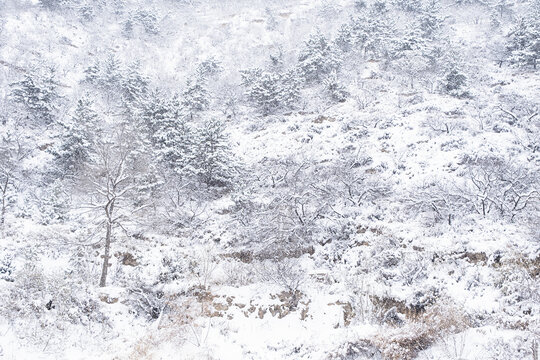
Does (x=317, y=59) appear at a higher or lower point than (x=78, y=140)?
higher

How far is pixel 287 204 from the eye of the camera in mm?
16422

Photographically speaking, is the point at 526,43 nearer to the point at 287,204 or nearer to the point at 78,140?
the point at 287,204

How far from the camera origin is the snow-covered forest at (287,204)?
9898 mm

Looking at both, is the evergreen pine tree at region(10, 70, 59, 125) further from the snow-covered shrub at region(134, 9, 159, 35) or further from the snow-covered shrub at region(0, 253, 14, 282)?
the snow-covered shrub at region(134, 9, 159, 35)

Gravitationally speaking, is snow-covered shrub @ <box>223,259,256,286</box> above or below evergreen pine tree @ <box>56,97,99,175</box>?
below

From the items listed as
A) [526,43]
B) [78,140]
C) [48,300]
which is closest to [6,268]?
[48,300]

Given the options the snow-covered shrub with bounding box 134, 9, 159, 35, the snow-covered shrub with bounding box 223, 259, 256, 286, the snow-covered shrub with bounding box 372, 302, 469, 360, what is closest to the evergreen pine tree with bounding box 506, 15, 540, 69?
the snow-covered shrub with bounding box 372, 302, 469, 360

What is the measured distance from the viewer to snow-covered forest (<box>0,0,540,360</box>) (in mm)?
9898

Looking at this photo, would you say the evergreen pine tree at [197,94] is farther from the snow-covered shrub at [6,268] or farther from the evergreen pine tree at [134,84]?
the snow-covered shrub at [6,268]

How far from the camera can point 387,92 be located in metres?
29.7

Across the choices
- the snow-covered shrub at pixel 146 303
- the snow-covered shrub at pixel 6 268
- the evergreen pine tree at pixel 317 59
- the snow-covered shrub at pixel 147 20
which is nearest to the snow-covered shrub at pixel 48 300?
the snow-covered shrub at pixel 6 268

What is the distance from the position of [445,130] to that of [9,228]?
26.3 meters

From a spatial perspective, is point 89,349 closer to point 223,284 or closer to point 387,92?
point 223,284

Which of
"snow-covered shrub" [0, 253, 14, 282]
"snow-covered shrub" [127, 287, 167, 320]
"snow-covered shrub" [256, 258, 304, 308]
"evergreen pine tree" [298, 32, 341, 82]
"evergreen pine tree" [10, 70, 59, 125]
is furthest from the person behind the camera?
"evergreen pine tree" [298, 32, 341, 82]
